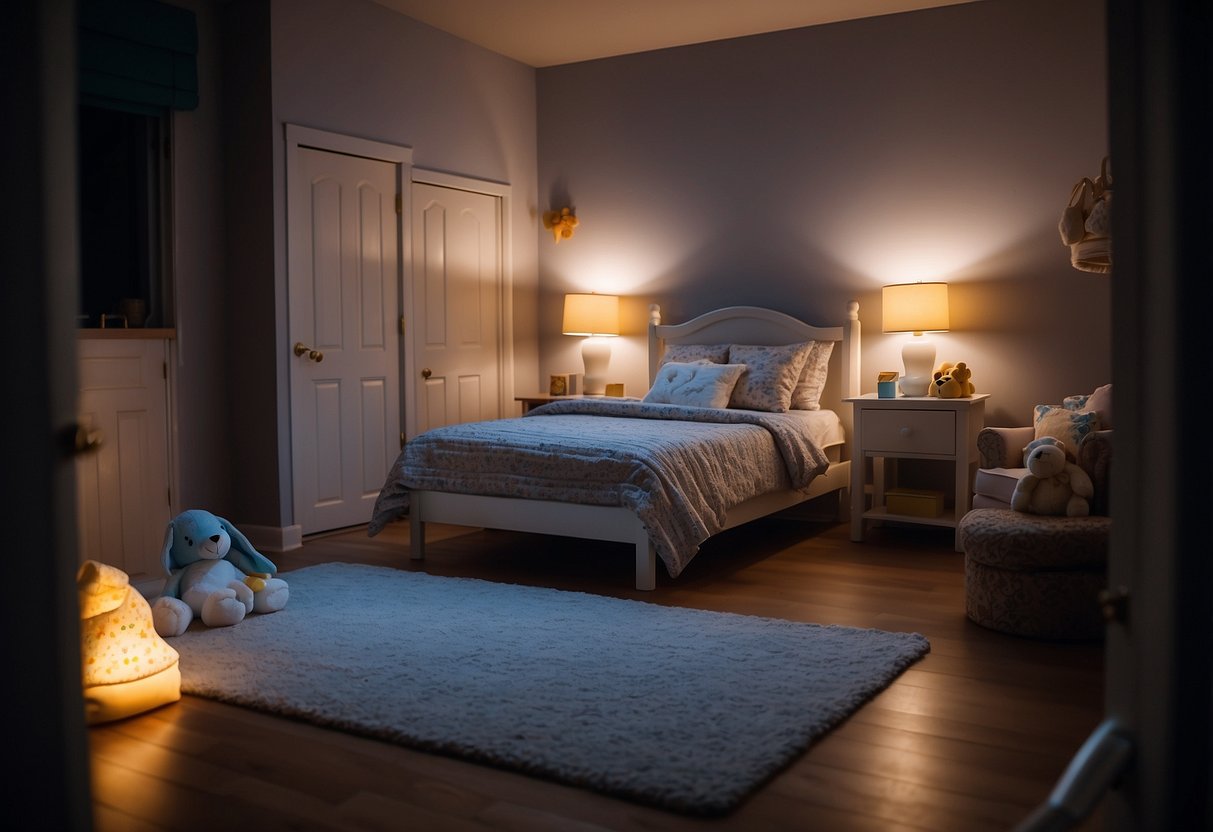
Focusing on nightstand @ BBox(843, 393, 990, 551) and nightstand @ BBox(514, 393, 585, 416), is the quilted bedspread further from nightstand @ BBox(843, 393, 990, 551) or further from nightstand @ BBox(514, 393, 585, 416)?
nightstand @ BBox(514, 393, 585, 416)

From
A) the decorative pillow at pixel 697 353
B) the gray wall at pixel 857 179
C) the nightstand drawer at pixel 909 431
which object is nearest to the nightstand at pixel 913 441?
the nightstand drawer at pixel 909 431

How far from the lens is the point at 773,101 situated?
18.5ft

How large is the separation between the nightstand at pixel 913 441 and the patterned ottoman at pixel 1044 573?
1310mm

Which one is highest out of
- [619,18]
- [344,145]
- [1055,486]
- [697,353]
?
[619,18]

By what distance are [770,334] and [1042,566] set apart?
2561 millimetres

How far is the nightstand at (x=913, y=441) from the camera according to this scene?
4754 millimetres

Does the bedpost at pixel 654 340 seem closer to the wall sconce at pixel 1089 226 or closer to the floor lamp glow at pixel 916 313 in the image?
the floor lamp glow at pixel 916 313

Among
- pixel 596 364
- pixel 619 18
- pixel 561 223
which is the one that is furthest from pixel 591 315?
pixel 619 18

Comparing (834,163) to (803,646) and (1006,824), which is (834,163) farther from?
(1006,824)

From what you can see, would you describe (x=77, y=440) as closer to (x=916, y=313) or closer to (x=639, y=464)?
(x=639, y=464)

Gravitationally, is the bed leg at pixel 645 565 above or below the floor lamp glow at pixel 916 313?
below

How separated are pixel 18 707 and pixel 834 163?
5000mm

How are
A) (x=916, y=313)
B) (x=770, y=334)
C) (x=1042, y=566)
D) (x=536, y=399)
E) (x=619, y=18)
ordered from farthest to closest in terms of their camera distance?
(x=536, y=399)
(x=770, y=334)
(x=619, y=18)
(x=916, y=313)
(x=1042, y=566)

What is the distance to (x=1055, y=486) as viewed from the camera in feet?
11.5
